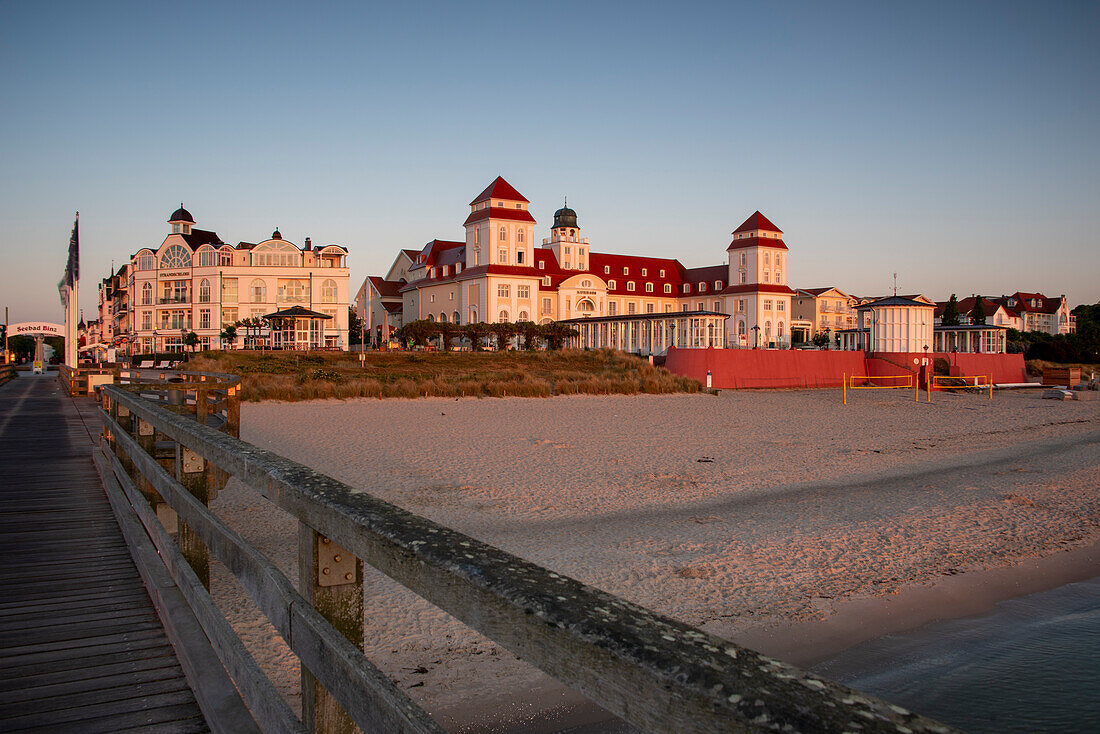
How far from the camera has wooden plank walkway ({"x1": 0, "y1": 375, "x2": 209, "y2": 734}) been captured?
2848mm

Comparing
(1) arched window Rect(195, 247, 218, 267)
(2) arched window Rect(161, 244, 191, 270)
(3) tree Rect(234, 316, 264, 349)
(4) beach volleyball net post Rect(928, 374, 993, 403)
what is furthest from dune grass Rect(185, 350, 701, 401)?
(2) arched window Rect(161, 244, 191, 270)

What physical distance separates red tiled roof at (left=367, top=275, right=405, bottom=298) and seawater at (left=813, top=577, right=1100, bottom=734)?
3070 inches

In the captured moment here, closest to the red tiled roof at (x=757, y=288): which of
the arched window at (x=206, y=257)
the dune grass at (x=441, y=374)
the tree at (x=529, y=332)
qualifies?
the tree at (x=529, y=332)

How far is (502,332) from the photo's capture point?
176 feet

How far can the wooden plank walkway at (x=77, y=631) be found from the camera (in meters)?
2.85

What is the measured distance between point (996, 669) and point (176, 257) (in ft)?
229

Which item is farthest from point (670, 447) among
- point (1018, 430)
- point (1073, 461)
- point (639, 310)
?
point (639, 310)

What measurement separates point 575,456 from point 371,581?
8.74 meters

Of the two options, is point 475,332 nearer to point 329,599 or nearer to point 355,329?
point 355,329

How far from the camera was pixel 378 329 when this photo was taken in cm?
7856

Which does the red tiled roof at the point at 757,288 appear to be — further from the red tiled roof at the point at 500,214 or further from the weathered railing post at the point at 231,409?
the weathered railing post at the point at 231,409

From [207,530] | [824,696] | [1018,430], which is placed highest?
[824,696]

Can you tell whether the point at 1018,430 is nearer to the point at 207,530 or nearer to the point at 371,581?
the point at 371,581

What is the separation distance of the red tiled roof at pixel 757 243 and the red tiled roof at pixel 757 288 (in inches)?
151
